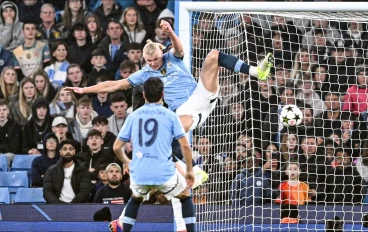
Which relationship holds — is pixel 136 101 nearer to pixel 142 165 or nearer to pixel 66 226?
pixel 66 226

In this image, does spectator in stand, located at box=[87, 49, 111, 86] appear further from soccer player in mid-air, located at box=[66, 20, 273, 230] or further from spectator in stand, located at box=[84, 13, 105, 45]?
soccer player in mid-air, located at box=[66, 20, 273, 230]

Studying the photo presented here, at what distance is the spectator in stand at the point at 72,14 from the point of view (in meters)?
16.0

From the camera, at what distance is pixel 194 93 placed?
1123 centimetres

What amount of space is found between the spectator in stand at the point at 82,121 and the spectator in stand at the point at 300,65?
2.86 meters

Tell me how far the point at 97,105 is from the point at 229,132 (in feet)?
8.16

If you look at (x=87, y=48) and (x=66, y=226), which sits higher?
(x=87, y=48)

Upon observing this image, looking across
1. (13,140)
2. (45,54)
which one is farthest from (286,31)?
(13,140)

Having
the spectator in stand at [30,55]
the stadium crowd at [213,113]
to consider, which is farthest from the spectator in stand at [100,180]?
the spectator in stand at [30,55]

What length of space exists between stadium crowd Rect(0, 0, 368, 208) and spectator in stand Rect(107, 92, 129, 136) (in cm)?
1

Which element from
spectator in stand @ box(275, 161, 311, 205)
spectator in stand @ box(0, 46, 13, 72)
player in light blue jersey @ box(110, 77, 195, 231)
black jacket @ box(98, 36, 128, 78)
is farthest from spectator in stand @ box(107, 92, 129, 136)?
player in light blue jersey @ box(110, 77, 195, 231)

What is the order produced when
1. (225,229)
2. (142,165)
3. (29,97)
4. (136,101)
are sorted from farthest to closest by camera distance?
1. (29,97)
2. (136,101)
3. (225,229)
4. (142,165)

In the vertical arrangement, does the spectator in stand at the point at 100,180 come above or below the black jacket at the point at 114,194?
above

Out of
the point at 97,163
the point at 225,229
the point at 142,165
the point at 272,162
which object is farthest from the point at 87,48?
the point at 142,165

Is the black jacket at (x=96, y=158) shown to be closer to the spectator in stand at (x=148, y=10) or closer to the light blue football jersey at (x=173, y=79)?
the spectator in stand at (x=148, y=10)
